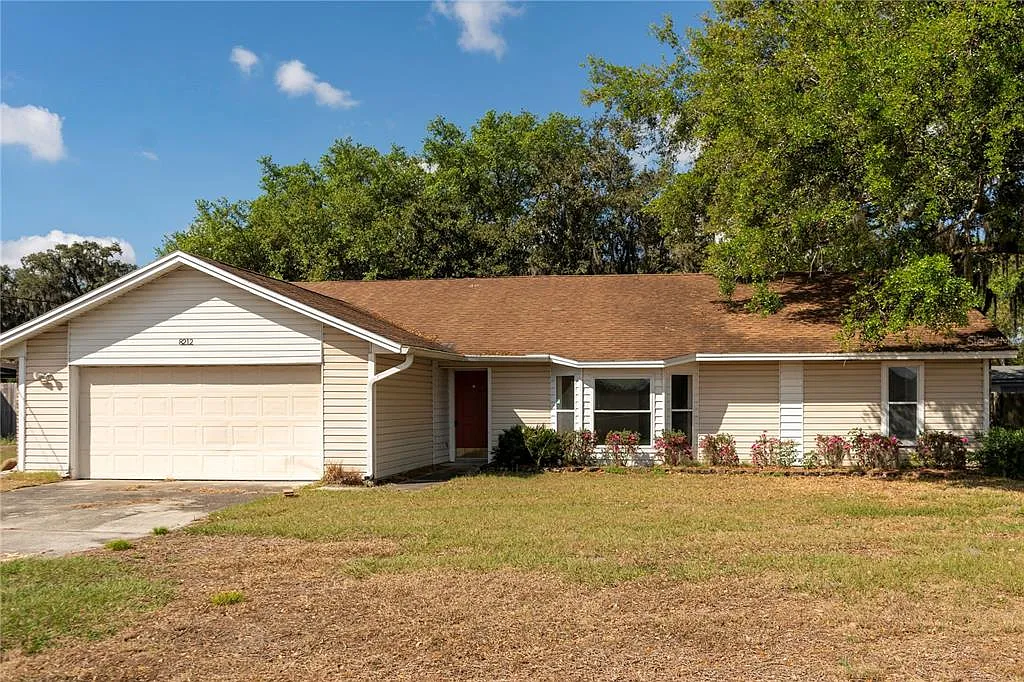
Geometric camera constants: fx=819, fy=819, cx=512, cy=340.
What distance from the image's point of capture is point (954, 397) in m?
17.7

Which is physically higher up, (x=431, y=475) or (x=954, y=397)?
(x=954, y=397)

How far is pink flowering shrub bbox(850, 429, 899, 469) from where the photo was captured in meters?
16.9

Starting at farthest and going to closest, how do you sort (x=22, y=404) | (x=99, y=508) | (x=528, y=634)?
(x=22, y=404) < (x=99, y=508) < (x=528, y=634)

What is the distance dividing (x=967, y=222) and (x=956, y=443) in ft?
14.9

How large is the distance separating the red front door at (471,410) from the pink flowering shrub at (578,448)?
2714 millimetres

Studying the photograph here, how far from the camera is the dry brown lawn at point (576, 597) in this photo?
227 inches

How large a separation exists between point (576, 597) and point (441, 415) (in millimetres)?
12268

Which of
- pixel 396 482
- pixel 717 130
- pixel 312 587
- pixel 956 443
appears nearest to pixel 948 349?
pixel 956 443

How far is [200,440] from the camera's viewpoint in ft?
53.2

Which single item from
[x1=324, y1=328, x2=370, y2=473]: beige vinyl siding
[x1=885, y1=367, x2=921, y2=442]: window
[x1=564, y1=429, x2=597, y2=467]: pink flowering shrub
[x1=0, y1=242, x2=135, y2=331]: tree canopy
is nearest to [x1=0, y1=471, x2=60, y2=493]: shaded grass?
[x1=324, y1=328, x2=370, y2=473]: beige vinyl siding

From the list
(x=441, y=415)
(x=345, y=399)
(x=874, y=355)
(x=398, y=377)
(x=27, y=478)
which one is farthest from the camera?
(x=441, y=415)

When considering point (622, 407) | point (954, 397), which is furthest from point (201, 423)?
point (954, 397)

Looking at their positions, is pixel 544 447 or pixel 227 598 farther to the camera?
pixel 544 447

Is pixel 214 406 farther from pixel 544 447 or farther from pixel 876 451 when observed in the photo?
pixel 876 451
